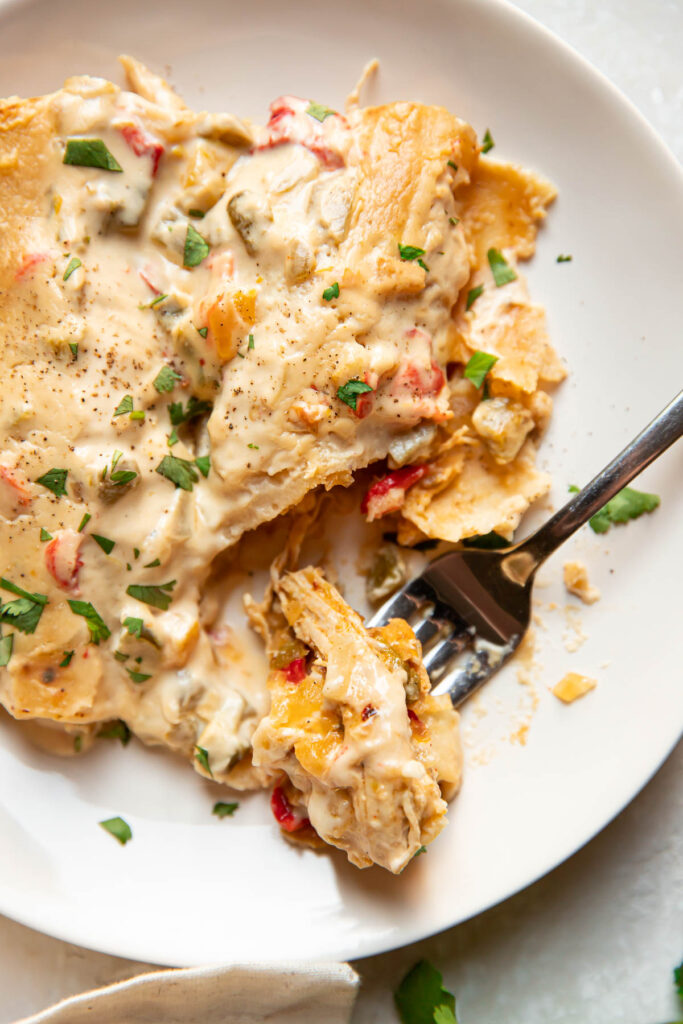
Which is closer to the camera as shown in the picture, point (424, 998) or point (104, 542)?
point (104, 542)

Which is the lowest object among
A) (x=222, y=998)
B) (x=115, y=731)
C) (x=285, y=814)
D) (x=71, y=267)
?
(x=222, y=998)

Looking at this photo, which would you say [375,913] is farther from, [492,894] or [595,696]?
[595,696]

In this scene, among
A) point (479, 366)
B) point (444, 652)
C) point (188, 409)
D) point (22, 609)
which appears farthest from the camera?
point (444, 652)

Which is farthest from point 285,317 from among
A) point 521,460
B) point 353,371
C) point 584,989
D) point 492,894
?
point 584,989

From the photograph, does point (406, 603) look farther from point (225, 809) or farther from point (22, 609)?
point (22, 609)

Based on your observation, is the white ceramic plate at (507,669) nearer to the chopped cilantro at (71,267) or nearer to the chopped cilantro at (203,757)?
the chopped cilantro at (203,757)

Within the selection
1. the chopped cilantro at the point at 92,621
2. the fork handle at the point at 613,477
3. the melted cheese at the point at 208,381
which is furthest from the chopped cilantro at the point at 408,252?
the chopped cilantro at the point at 92,621

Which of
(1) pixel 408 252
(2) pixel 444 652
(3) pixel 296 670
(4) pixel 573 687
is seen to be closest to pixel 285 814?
(3) pixel 296 670

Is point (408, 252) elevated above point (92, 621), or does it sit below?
above
